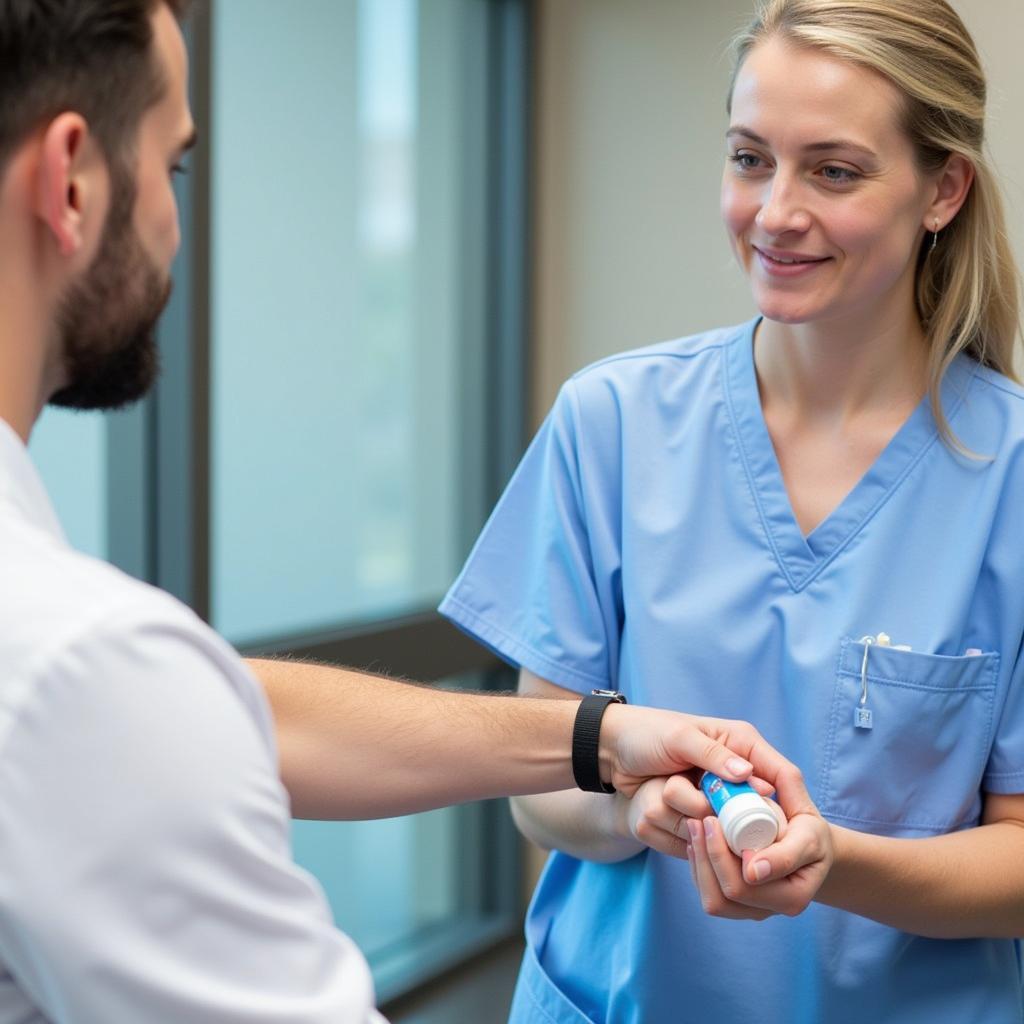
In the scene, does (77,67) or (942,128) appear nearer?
(77,67)

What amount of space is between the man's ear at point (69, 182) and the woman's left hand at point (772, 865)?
2.16 feet

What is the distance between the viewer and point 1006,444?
1.24 m

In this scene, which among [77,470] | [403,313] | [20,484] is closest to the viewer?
[20,484]

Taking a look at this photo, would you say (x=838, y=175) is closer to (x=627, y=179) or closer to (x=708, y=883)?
(x=708, y=883)

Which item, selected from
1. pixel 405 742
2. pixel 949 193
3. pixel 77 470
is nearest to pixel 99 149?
pixel 405 742

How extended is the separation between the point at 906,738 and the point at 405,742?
0.45 meters

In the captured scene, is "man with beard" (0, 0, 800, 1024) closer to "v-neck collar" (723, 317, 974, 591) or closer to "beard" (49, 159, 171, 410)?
"beard" (49, 159, 171, 410)

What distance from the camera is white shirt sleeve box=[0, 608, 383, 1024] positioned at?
0.55 m

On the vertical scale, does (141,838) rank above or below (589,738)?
above

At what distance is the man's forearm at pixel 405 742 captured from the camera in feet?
3.90

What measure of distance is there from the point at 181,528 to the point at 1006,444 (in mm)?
1382

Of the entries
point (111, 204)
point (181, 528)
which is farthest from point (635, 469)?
point (181, 528)

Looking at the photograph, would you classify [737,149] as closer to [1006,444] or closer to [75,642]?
[1006,444]

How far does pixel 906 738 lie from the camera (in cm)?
119
